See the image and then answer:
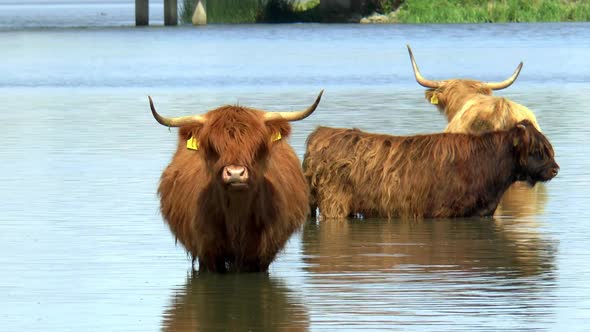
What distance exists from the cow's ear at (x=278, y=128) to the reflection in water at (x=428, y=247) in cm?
82

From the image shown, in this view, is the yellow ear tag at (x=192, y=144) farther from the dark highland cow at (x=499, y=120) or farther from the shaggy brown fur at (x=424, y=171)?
the dark highland cow at (x=499, y=120)

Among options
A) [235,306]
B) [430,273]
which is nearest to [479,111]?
[430,273]

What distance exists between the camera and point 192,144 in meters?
9.75

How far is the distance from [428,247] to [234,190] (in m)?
1.79

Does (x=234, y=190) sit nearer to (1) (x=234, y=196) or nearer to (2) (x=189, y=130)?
(1) (x=234, y=196)

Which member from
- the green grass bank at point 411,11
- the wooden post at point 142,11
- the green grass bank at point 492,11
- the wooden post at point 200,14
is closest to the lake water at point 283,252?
the wooden post at point 200,14

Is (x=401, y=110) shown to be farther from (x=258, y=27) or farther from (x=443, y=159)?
(x=258, y=27)

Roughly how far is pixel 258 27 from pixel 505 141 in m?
43.2

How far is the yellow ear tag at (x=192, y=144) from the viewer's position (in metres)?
9.73

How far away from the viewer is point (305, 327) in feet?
27.4

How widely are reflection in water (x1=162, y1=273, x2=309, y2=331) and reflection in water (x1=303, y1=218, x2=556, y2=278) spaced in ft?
2.12

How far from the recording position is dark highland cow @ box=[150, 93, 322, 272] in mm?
9523

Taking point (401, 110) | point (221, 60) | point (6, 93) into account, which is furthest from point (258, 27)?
point (401, 110)

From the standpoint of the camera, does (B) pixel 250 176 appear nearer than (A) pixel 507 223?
Yes
